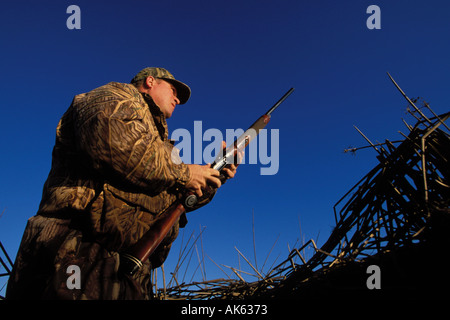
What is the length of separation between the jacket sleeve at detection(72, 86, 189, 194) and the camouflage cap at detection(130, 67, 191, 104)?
42.0 inches

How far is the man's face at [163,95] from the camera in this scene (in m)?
3.38

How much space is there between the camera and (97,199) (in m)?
2.22

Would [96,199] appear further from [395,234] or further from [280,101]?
[280,101]

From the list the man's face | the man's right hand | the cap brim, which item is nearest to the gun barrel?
the cap brim

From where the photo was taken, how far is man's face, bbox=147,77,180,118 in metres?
3.38

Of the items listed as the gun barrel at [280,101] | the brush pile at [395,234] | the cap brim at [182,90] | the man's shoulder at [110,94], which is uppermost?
the gun barrel at [280,101]

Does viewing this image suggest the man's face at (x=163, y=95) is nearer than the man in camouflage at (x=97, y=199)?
No

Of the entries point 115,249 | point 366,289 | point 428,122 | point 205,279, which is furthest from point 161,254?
point 428,122

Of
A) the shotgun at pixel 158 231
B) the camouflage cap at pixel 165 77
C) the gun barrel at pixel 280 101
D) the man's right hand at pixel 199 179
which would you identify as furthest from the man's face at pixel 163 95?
the gun barrel at pixel 280 101

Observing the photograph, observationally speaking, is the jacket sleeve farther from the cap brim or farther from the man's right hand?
the cap brim

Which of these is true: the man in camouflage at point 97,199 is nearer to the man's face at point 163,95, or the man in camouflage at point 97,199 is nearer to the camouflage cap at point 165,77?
the man's face at point 163,95

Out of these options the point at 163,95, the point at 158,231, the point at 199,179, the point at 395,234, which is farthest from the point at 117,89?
the point at 395,234
